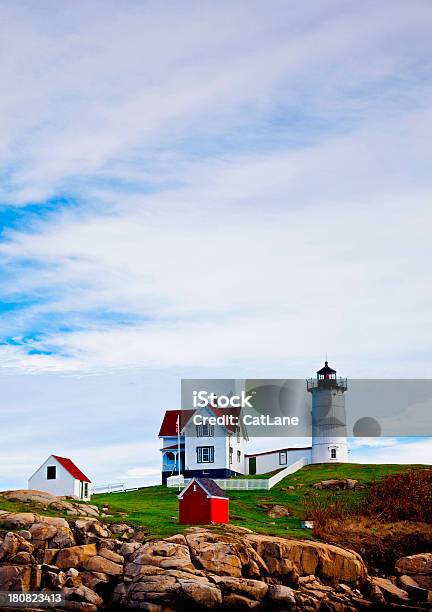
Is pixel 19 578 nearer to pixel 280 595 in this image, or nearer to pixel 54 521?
pixel 54 521

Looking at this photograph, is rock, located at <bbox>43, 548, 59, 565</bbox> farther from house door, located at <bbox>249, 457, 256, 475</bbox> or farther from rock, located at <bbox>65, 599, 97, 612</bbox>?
house door, located at <bbox>249, 457, 256, 475</bbox>

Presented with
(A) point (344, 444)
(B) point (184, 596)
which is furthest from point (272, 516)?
(A) point (344, 444)

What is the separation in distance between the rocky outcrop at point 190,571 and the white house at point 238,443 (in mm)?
27318

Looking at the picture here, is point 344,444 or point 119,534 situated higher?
point 344,444

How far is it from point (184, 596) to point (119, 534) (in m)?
7.56

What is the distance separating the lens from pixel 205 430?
75000 mm

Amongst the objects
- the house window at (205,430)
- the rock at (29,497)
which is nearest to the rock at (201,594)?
the rock at (29,497)

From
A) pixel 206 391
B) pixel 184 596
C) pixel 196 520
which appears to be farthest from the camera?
pixel 206 391

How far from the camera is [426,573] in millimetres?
47219

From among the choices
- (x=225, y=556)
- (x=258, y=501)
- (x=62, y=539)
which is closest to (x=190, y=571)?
(x=225, y=556)

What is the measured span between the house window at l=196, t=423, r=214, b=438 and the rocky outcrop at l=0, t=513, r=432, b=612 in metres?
27.6

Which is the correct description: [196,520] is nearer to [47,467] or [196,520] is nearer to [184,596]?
[184,596]

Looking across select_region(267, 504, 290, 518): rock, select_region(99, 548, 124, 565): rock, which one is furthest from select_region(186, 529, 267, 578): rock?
select_region(267, 504, 290, 518): rock

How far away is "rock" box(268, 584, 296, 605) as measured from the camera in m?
40.7
